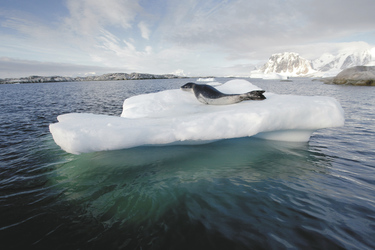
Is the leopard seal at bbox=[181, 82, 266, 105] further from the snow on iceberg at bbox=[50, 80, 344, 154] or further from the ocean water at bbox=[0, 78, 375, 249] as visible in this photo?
the ocean water at bbox=[0, 78, 375, 249]

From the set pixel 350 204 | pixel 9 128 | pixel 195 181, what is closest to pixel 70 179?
pixel 195 181

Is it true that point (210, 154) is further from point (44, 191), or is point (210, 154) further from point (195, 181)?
point (44, 191)

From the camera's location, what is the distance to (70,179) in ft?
11.6

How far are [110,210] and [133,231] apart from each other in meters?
0.60

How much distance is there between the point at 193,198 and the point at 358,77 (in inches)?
1592

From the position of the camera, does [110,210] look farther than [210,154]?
No

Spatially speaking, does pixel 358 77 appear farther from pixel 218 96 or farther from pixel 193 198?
pixel 193 198

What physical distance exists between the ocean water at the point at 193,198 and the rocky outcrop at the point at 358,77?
34.4 meters

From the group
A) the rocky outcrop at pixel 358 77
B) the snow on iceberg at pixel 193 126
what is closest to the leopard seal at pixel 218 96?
the snow on iceberg at pixel 193 126

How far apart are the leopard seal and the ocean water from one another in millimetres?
1494

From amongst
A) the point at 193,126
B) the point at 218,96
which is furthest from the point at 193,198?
the point at 218,96

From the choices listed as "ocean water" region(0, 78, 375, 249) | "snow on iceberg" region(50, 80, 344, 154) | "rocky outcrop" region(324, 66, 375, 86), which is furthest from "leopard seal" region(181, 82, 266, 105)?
"rocky outcrop" region(324, 66, 375, 86)

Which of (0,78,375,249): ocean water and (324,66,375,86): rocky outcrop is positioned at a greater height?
(324,66,375,86): rocky outcrop

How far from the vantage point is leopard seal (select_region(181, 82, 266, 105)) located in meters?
5.34
